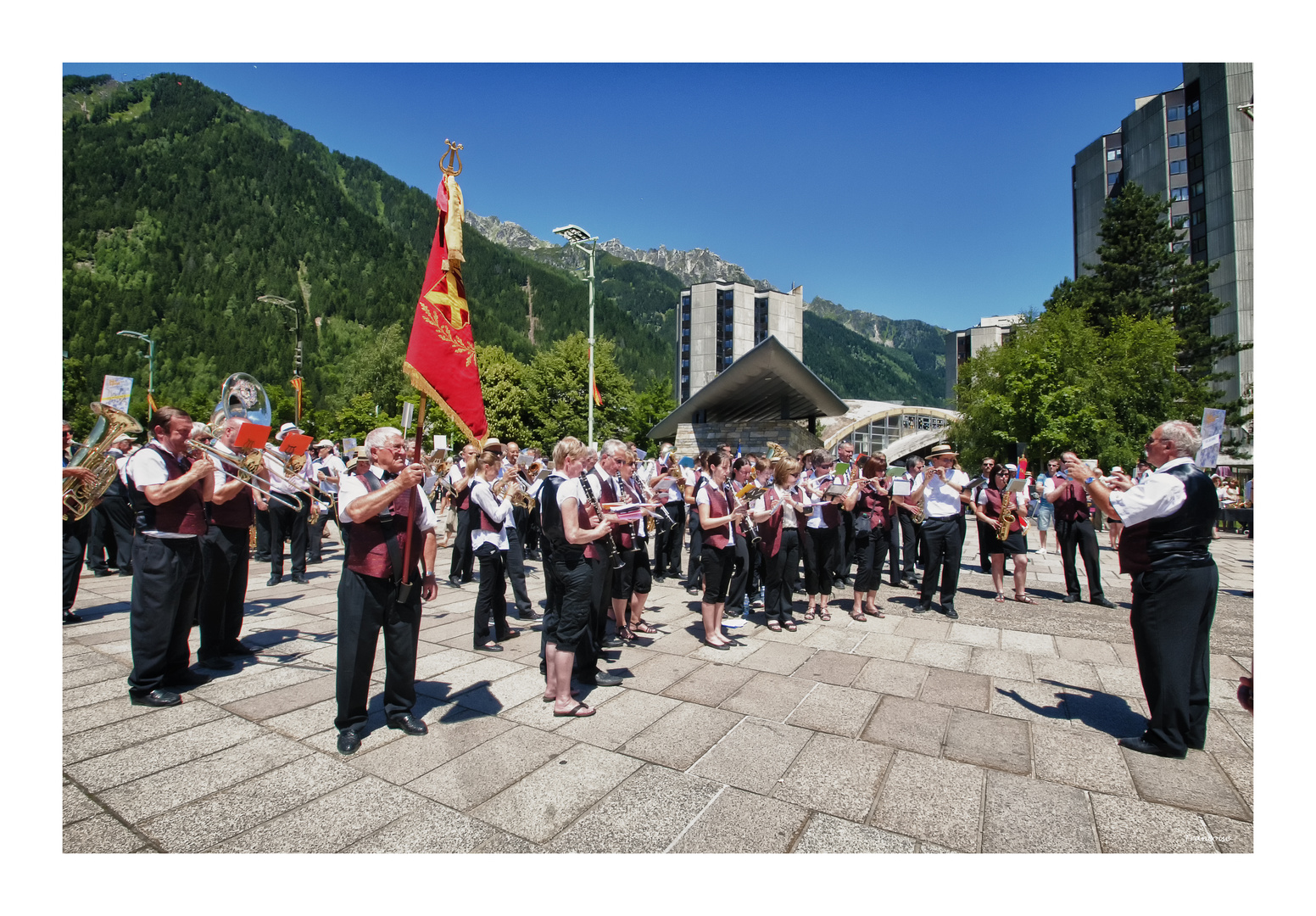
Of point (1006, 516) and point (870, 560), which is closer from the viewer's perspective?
point (870, 560)

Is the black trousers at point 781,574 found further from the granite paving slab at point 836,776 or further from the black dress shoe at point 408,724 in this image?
the black dress shoe at point 408,724

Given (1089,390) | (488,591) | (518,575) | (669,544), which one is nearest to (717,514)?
(488,591)

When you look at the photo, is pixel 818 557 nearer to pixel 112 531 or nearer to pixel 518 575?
pixel 518 575

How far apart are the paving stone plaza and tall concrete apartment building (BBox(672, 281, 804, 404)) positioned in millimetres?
93608

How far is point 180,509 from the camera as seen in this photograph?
15.7 ft

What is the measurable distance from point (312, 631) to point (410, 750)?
138 inches

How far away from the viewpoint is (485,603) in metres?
6.18

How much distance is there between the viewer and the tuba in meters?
5.62

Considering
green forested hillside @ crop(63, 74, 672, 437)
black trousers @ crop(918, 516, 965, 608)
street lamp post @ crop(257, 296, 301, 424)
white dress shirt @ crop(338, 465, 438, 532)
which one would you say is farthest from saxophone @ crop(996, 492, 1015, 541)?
green forested hillside @ crop(63, 74, 672, 437)

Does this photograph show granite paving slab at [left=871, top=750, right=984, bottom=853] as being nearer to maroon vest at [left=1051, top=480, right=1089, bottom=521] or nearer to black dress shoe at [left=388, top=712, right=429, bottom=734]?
black dress shoe at [left=388, top=712, right=429, bottom=734]

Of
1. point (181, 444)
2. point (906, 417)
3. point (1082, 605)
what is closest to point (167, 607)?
point (181, 444)

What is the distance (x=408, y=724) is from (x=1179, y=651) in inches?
191

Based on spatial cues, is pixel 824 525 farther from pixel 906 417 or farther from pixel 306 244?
pixel 306 244

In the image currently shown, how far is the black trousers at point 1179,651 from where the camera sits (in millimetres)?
3977
